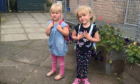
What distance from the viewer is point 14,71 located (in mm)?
3041

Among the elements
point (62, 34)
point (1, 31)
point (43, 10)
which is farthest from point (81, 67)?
point (43, 10)

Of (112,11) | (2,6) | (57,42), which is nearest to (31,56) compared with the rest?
(57,42)

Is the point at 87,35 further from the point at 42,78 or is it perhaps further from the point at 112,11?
the point at 112,11

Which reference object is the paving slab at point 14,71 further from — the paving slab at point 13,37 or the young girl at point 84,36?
the paving slab at point 13,37

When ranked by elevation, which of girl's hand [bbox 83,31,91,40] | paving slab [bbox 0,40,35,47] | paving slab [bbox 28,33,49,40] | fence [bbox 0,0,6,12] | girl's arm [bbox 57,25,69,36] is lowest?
paving slab [bbox 0,40,35,47]

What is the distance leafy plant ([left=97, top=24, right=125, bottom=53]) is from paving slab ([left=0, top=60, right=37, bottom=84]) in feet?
5.14

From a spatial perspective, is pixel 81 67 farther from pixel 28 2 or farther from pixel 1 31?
pixel 28 2

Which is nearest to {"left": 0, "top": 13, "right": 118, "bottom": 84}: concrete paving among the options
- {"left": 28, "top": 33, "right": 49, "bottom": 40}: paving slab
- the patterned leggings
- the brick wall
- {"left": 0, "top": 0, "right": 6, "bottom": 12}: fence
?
{"left": 28, "top": 33, "right": 49, "bottom": 40}: paving slab

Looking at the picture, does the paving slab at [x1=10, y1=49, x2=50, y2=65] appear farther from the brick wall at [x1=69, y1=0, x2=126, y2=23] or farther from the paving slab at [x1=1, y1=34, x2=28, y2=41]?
the brick wall at [x1=69, y1=0, x2=126, y2=23]

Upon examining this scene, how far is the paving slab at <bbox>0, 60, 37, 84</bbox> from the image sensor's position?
9.03 feet

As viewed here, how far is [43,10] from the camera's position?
11.2 metres

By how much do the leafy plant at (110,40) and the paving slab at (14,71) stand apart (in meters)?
1.57

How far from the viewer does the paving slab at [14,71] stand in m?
2.75

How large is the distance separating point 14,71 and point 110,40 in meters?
2.02
